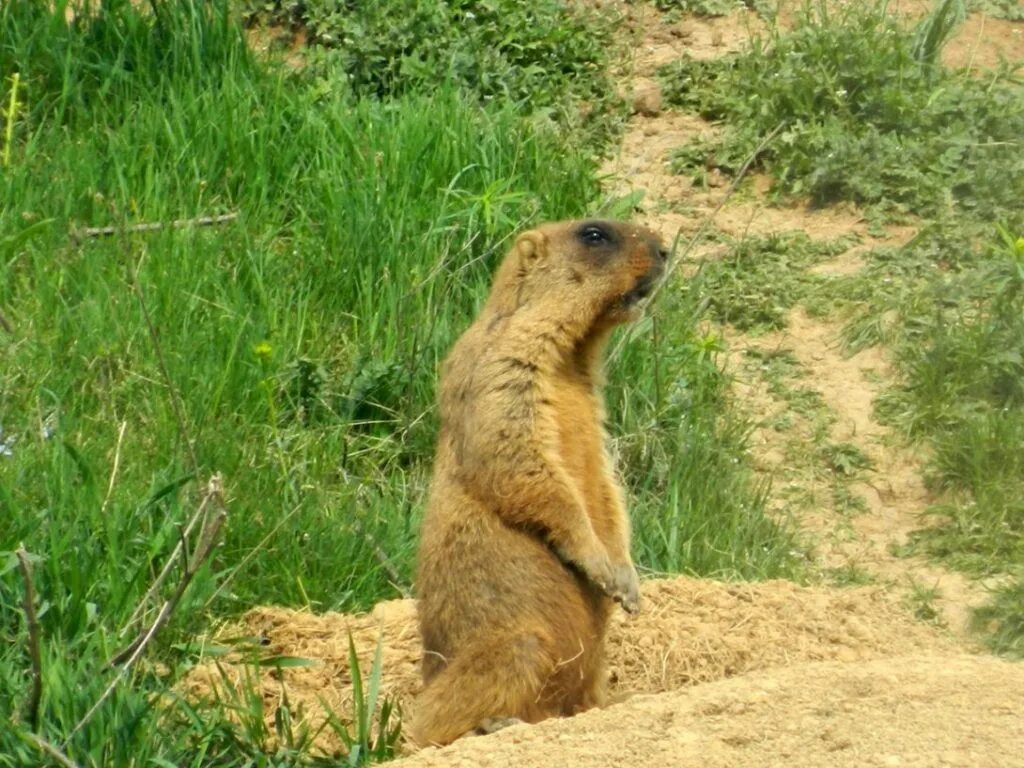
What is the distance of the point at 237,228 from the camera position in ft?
24.8

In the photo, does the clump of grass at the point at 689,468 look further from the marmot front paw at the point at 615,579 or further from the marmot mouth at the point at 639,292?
the marmot mouth at the point at 639,292

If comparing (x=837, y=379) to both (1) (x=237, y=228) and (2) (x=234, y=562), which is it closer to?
(1) (x=237, y=228)

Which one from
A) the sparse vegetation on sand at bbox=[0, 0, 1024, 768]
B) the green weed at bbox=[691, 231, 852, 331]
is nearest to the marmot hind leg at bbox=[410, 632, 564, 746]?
the sparse vegetation on sand at bbox=[0, 0, 1024, 768]

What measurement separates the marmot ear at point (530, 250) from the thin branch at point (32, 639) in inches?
79.9

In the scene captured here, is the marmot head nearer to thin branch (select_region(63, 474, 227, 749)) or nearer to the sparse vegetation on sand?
the sparse vegetation on sand

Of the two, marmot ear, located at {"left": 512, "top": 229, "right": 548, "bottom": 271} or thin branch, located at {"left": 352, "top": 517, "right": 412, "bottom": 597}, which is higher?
marmot ear, located at {"left": 512, "top": 229, "right": 548, "bottom": 271}

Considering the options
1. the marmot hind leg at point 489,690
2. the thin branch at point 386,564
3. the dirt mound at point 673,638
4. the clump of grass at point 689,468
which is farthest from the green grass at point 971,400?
the marmot hind leg at point 489,690

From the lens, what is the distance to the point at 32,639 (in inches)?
163

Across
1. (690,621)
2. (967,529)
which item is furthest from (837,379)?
(690,621)

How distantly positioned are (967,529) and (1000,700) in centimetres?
295

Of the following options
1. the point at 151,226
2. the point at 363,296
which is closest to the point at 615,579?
the point at 363,296

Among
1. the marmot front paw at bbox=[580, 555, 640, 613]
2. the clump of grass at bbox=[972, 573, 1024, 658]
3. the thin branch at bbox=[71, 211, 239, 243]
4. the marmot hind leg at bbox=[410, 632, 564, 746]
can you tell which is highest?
the thin branch at bbox=[71, 211, 239, 243]

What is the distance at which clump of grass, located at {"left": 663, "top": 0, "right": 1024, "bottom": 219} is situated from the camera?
8.59 metres

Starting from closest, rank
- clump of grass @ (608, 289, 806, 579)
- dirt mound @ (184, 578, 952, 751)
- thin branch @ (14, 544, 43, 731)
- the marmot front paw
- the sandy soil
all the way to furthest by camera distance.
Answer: thin branch @ (14, 544, 43, 731) → the marmot front paw → dirt mound @ (184, 578, 952, 751) → clump of grass @ (608, 289, 806, 579) → the sandy soil
